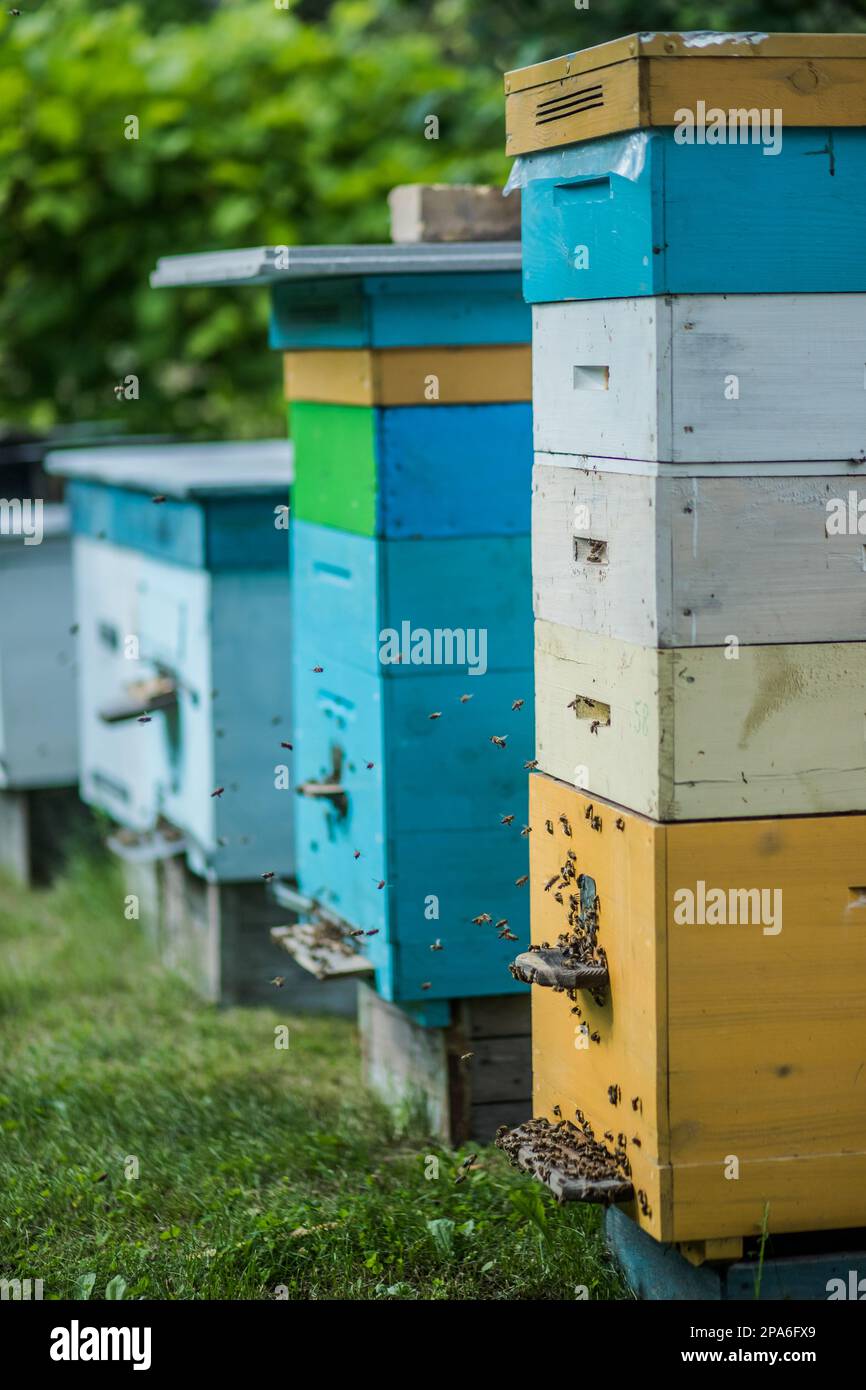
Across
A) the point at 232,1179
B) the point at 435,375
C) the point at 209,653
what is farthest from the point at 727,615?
the point at 209,653

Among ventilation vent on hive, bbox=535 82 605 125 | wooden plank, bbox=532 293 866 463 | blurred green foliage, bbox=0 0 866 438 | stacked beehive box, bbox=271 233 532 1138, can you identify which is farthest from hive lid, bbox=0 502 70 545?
wooden plank, bbox=532 293 866 463

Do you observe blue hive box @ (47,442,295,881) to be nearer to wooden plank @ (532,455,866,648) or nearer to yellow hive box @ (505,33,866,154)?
wooden plank @ (532,455,866,648)

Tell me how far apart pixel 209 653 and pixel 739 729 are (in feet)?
8.65

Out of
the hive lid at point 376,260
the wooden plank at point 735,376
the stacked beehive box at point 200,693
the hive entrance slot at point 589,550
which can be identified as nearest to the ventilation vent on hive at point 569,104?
the wooden plank at point 735,376

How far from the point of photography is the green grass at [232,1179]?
3.46 metres

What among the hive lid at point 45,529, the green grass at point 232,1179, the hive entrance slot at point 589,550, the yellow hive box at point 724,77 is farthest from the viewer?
the hive lid at point 45,529

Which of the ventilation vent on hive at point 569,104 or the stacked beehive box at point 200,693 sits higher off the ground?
the ventilation vent on hive at point 569,104

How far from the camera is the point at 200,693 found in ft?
17.6

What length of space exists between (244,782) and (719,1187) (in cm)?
267

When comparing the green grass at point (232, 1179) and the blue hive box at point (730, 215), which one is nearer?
the blue hive box at point (730, 215)

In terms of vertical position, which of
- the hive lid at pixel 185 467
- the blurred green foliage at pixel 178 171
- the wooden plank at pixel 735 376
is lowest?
the hive lid at pixel 185 467

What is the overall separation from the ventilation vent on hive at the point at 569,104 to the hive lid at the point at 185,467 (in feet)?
5.67

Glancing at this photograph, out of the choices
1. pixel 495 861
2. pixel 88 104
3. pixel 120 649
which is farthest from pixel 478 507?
pixel 88 104

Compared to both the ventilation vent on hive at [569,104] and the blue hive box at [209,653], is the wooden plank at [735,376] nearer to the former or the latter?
the ventilation vent on hive at [569,104]
